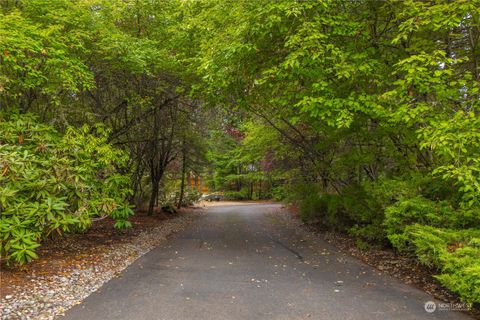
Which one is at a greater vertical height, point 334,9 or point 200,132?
point 334,9

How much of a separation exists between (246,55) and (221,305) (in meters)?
5.17

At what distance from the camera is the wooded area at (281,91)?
5492 millimetres

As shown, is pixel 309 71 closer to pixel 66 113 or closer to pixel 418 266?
pixel 418 266

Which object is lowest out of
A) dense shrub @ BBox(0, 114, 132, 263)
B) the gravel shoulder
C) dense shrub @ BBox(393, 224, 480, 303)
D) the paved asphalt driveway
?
the paved asphalt driveway

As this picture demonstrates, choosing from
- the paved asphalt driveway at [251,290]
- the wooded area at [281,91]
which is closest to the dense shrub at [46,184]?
the wooded area at [281,91]

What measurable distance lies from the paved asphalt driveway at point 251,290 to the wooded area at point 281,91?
86 centimetres

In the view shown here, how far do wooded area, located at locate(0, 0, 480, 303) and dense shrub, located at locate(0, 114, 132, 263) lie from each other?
Answer: 3 centimetres

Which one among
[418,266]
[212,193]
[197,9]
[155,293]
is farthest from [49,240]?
[212,193]

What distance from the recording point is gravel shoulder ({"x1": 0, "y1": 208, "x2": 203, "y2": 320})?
4.75 meters

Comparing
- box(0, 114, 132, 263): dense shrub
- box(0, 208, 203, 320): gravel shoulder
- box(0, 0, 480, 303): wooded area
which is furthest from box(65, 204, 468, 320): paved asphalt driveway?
box(0, 114, 132, 263): dense shrub

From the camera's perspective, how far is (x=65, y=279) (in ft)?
19.4

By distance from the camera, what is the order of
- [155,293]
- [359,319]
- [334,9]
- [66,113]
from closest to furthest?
[359,319] < [155,293] < [334,9] < [66,113]

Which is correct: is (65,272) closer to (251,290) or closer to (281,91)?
(251,290)

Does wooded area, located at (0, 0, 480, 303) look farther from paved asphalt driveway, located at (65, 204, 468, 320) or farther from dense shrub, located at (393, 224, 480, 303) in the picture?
paved asphalt driveway, located at (65, 204, 468, 320)
